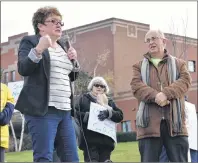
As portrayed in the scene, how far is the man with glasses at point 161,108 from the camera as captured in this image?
5.47 meters

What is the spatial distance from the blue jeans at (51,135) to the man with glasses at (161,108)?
975mm

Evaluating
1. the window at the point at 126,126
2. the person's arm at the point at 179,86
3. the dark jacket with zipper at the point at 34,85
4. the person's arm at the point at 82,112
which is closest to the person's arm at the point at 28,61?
the dark jacket with zipper at the point at 34,85

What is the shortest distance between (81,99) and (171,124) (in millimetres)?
3067

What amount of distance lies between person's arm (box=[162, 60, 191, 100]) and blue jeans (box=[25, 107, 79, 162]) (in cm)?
116

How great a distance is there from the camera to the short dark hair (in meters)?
5.04

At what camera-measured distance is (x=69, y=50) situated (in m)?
5.02

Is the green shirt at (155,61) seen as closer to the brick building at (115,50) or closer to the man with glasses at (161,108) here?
the man with glasses at (161,108)

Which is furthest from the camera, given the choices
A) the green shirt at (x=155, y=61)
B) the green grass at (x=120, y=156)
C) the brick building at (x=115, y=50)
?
the brick building at (x=115, y=50)

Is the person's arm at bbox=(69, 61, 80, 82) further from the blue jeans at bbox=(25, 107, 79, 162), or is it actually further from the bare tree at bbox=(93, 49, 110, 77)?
the bare tree at bbox=(93, 49, 110, 77)

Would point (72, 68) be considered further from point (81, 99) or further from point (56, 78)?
point (81, 99)

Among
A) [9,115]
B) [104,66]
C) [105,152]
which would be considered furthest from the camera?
[104,66]

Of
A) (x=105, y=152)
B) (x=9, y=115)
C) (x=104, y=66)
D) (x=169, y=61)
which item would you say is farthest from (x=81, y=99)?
(x=104, y=66)

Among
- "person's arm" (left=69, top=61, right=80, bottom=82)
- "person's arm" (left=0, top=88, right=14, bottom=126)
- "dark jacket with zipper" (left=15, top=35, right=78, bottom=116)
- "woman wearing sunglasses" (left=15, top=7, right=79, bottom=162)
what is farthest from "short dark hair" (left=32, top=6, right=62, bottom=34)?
"person's arm" (left=0, top=88, right=14, bottom=126)

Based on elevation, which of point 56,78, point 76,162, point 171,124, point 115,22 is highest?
point 115,22
